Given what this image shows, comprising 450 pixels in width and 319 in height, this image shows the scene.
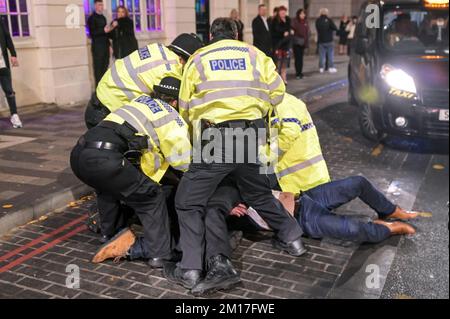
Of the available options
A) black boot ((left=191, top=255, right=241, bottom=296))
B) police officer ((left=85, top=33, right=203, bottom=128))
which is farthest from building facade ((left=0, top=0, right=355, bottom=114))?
black boot ((left=191, top=255, right=241, bottom=296))

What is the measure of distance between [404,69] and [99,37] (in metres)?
6.22

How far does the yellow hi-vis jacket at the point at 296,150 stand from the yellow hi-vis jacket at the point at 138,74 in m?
0.97

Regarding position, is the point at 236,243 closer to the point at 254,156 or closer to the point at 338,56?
the point at 254,156

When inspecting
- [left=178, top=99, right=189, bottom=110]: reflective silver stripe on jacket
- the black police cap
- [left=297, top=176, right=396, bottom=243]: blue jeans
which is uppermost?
the black police cap

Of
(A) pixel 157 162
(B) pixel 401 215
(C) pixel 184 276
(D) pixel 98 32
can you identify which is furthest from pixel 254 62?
(D) pixel 98 32

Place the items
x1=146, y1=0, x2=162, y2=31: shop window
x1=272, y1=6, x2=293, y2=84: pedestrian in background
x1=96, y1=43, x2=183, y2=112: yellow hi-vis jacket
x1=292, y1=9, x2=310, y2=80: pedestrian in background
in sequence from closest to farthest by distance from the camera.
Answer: x1=96, y1=43, x2=183, y2=112: yellow hi-vis jacket < x1=146, y1=0, x2=162, y2=31: shop window < x1=272, y1=6, x2=293, y2=84: pedestrian in background < x1=292, y1=9, x2=310, y2=80: pedestrian in background

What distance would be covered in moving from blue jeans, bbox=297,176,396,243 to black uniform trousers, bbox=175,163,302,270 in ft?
1.92

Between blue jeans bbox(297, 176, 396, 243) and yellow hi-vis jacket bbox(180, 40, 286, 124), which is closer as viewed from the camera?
yellow hi-vis jacket bbox(180, 40, 286, 124)

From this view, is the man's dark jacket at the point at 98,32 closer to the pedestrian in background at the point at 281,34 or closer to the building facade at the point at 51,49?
the building facade at the point at 51,49

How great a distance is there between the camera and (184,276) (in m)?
3.91

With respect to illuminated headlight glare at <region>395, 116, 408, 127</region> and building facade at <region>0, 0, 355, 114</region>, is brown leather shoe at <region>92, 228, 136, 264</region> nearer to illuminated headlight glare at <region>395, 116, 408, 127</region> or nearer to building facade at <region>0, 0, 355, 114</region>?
illuminated headlight glare at <region>395, 116, 408, 127</region>

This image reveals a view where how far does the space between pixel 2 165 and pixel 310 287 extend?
4.28 m

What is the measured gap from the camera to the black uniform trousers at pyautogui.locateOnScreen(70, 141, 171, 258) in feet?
13.3

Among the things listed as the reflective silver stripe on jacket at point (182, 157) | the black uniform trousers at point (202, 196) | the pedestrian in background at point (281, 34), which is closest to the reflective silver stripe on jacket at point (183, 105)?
the reflective silver stripe on jacket at point (182, 157)
